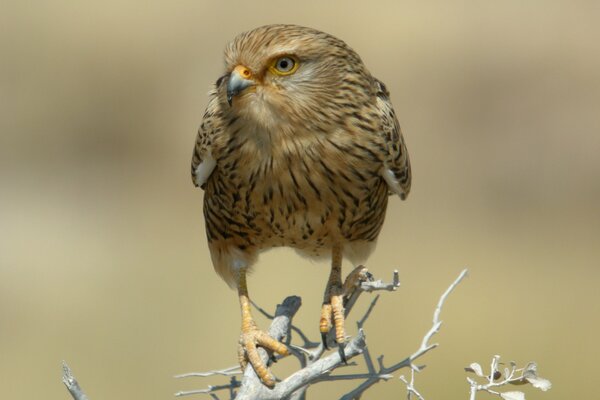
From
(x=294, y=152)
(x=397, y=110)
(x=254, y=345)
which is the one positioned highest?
(x=294, y=152)

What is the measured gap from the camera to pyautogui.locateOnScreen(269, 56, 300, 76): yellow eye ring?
4.84 m

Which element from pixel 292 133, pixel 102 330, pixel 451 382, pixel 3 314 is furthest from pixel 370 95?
pixel 3 314

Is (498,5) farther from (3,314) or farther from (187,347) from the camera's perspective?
(3,314)

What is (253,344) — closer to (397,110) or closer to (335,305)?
(335,305)

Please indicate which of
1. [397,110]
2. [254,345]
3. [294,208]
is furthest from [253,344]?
[397,110]

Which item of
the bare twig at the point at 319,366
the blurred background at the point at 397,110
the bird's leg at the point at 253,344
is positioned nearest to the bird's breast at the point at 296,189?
the bird's leg at the point at 253,344

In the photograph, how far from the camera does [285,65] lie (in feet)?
16.0

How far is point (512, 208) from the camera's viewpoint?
37.7 feet

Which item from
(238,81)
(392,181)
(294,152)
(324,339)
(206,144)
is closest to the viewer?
(324,339)

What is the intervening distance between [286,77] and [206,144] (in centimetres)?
49

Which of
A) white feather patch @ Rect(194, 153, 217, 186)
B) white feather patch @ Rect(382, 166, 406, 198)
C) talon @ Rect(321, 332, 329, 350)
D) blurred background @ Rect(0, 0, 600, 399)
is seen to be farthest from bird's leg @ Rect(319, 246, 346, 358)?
blurred background @ Rect(0, 0, 600, 399)

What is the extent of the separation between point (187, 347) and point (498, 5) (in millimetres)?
4143

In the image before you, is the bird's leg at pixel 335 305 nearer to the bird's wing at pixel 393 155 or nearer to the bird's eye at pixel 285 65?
A: the bird's wing at pixel 393 155

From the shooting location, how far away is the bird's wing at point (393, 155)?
525 cm
